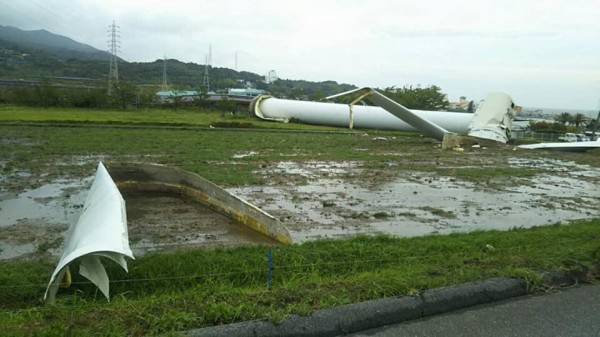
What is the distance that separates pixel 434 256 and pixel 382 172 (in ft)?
31.3

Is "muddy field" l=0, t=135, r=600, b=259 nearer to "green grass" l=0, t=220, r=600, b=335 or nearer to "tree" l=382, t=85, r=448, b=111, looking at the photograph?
"green grass" l=0, t=220, r=600, b=335

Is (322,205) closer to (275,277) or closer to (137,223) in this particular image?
(137,223)

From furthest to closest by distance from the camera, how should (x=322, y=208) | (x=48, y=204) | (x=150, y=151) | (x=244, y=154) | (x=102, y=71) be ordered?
(x=102, y=71), (x=244, y=154), (x=150, y=151), (x=322, y=208), (x=48, y=204)

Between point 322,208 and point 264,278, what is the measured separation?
15.3ft

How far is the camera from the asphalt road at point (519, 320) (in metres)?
3.94

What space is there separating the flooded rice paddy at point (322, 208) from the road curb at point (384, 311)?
322cm

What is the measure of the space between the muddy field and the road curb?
328 centimetres

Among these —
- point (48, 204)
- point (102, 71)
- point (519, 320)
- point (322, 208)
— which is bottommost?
point (48, 204)

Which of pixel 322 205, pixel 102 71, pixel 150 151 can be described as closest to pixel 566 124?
pixel 150 151

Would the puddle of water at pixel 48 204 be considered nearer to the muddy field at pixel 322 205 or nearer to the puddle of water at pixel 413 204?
the muddy field at pixel 322 205

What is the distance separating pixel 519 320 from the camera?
165 inches

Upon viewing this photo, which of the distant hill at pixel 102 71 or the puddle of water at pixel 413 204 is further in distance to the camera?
the distant hill at pixel 102 71

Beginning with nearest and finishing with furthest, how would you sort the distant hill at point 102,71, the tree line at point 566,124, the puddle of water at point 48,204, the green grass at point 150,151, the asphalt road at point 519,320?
the asphalt road at point 519,320, the puddle of water at point 48,204, the green grass at point 150,151, the tree line at point 566,124, the distant hill at point 102,71

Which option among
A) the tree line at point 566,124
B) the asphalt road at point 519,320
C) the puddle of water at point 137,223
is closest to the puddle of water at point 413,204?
the puddle of water at point 137,223
